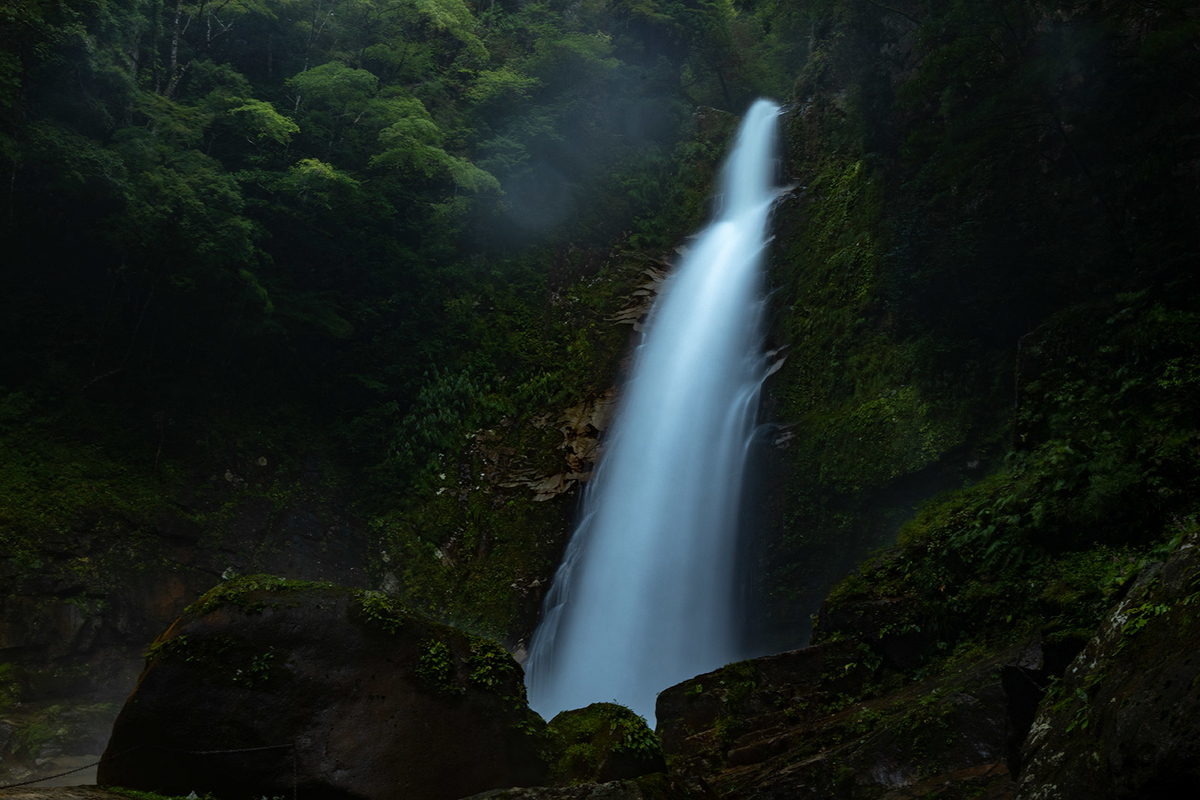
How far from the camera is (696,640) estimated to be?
1250 centimetres

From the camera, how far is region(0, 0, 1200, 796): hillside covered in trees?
8008mm

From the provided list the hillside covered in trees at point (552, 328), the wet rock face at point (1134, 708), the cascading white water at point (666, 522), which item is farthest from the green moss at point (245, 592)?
the cascading white water at point (666, 522)

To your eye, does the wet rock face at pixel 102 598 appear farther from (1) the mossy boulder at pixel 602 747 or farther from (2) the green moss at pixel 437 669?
(1) the mossy boulder at pixel 602 747

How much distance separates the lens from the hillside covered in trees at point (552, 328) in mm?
8008

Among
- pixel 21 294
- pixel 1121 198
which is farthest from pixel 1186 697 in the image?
pixel 21 294

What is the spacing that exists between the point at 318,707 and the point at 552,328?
13733 mm

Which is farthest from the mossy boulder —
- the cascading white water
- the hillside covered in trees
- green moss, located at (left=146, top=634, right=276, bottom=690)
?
the cascading white water

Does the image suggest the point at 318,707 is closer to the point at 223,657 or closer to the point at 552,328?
the point at 223,657

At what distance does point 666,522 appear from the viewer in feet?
45.7

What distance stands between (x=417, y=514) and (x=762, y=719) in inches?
396

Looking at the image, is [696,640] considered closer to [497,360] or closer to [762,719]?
[762,719]

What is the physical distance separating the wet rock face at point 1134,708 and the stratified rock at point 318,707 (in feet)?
14.1

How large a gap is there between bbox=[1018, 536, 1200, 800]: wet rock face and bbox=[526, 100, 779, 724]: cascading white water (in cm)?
838

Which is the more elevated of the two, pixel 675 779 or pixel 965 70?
pixel 965 70
